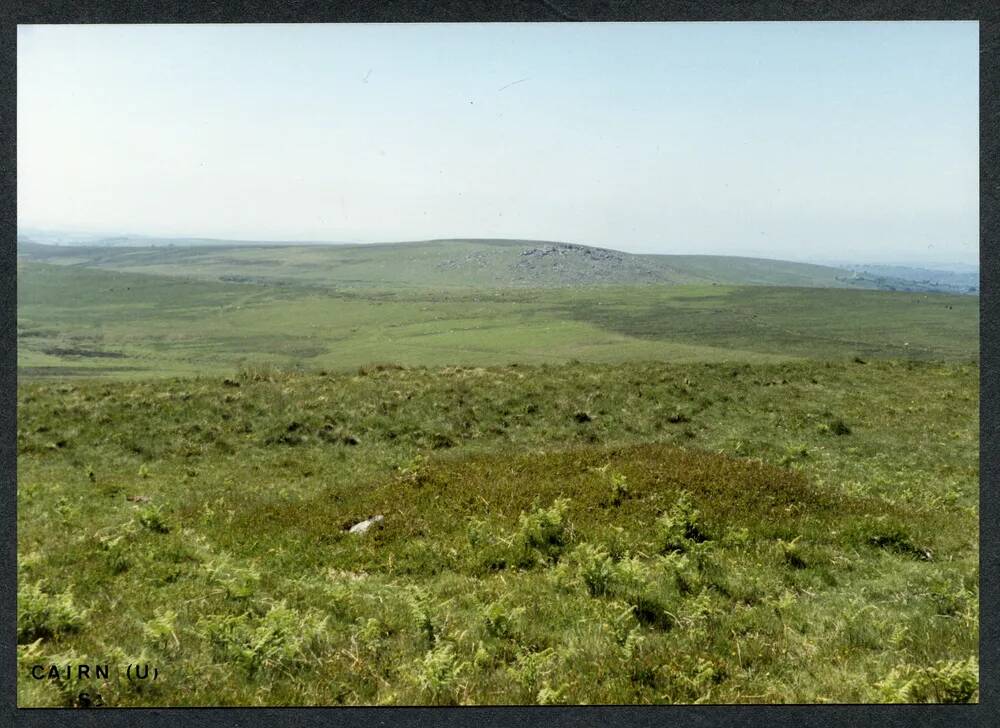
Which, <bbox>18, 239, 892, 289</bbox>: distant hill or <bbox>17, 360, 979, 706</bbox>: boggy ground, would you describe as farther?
<bbox>18, 239, 892, 289</bbox>: distant hill

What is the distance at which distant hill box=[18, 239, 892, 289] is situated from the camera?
1372 inches

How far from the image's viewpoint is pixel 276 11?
308 inches

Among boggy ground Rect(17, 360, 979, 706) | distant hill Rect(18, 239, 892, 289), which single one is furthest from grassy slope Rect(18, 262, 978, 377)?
boggy ground Rect(17, 360, 979, 706)

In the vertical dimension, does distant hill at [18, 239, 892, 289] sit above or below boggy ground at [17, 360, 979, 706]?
above

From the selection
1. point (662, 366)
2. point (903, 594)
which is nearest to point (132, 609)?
point (903, 594)

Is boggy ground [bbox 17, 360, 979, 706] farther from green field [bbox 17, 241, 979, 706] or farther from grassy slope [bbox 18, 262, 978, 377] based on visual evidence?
grassy slope [bbox 18, 262, 978, 377]

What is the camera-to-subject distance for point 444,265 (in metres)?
70.2

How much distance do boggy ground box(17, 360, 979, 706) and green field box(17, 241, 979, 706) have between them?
4 cm

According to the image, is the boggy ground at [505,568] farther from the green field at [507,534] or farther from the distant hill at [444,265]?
the distant hill at [444,265]

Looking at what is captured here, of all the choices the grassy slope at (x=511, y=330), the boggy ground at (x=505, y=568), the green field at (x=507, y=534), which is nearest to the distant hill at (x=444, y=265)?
the grassy slope at (x=511, y=330)

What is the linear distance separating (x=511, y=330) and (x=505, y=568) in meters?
29.9

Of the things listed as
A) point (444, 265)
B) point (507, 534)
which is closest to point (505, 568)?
point (507, 534)

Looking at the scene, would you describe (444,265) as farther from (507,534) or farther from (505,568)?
(505,568)

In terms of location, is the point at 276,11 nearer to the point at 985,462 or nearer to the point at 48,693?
the point at 48,693
